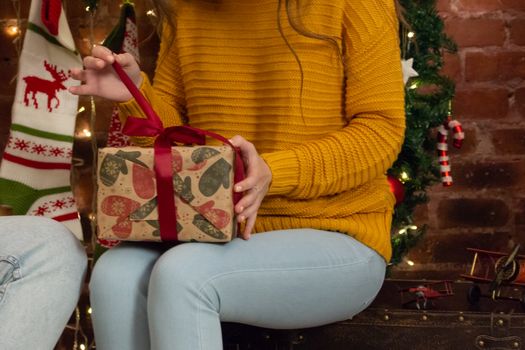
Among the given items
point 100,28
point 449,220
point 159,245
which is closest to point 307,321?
point 159,245

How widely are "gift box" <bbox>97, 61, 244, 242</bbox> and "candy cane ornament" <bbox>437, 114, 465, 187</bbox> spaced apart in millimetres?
687

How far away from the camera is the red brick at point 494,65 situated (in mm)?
1618

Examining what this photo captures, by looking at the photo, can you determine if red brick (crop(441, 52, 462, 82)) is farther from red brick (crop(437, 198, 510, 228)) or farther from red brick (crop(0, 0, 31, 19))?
red brick (crop(0, 0, 31, 19))

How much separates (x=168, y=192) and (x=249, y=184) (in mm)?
116

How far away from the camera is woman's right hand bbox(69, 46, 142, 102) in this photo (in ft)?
3.26

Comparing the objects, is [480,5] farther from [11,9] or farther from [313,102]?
[11,9]

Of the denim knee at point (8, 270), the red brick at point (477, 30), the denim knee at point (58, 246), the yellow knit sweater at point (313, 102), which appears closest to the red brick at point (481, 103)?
the red brick at point (477, 30)

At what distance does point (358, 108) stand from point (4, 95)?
96 centimetres

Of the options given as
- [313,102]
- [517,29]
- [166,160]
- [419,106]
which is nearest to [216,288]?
[166,160]

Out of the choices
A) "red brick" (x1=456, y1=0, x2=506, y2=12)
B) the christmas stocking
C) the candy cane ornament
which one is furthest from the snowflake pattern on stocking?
"red brick" (x1=456, y1=0, x2=506, y2=12)

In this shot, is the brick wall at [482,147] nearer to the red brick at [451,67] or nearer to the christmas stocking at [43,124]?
the red brick at [451,67]

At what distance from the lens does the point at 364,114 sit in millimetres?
1105

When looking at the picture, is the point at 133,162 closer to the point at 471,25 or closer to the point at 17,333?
the point at 17,333

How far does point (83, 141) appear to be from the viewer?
1.65m
